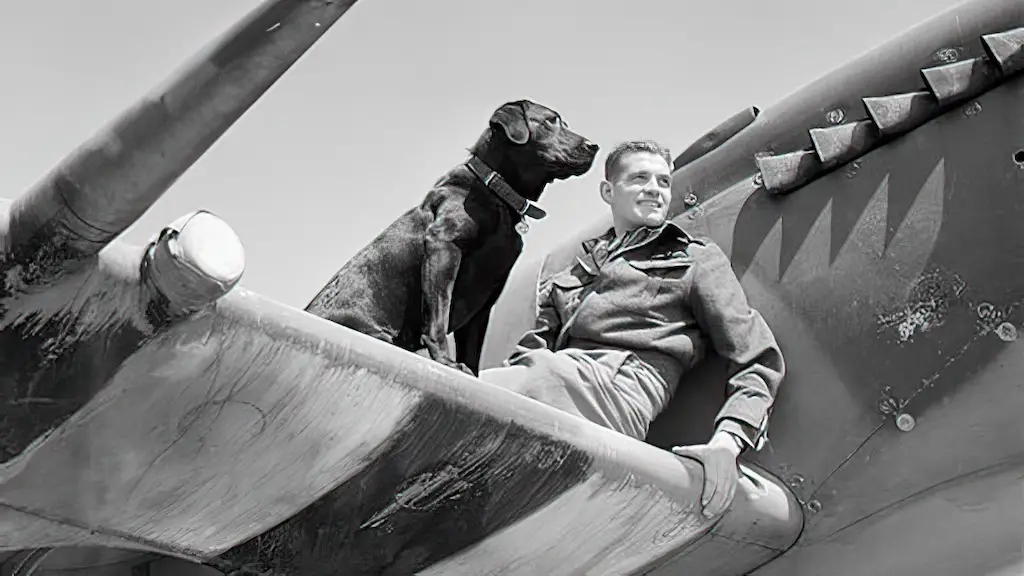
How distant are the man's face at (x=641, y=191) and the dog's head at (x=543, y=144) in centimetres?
39

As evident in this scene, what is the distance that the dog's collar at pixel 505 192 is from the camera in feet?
11.9

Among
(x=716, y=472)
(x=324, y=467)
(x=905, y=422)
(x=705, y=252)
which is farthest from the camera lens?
(x=705, y=252)

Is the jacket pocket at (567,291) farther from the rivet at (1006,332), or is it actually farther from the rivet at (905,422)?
the rivet at (1006,332)

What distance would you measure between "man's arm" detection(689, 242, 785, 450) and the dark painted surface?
731 mm

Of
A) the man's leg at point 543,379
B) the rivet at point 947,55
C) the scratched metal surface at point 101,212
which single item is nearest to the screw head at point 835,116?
the rivet at point 947,55

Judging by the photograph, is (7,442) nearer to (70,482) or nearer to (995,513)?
(70,482)

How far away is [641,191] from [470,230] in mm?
634

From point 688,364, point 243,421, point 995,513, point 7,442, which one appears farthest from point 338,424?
point 995,513

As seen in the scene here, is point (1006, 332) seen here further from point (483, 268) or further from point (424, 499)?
point (424, 499)

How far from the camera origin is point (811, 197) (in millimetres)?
4074

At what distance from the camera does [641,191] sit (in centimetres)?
400

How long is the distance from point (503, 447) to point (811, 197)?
4.90 ft

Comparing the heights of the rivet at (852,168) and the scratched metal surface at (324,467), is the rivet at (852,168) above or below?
above

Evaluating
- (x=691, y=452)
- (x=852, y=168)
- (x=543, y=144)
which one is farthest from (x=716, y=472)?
(x=852, y=168)
